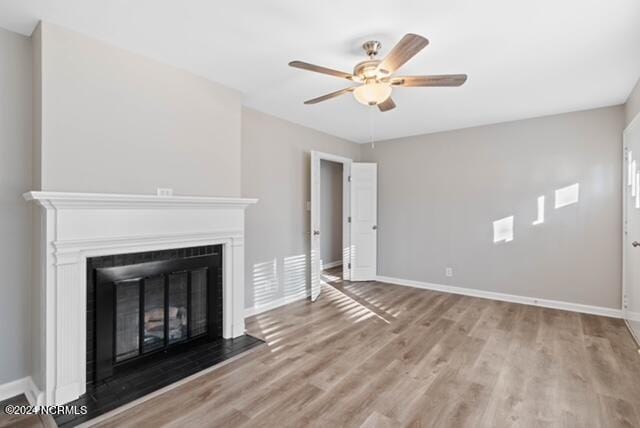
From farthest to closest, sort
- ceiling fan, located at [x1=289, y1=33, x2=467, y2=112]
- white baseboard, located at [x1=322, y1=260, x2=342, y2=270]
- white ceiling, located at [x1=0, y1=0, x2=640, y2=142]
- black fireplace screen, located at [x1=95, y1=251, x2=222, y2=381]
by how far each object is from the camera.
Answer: white baseboard, located at [x1=322, y1=260, x2=342, y2=270]
black fireplace screen, located at [x1=95, y1=251, x2=222, y2=381]
ceiling fan, located at [x1=289, y1=33, x2=467, y2=112]
white ceiling, located at [x1=0, y1=0, x2=640, y2=142]

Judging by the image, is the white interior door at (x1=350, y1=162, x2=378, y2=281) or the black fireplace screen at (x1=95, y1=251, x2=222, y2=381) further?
the white interior door at (x1=350, y1=162, x2=378, y2=281)

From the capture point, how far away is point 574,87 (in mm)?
3166

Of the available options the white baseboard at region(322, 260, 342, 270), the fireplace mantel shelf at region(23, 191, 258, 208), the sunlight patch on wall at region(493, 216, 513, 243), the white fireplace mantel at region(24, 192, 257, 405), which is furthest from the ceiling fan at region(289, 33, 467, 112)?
the white baseboard at region(322, 260, 342, 270)

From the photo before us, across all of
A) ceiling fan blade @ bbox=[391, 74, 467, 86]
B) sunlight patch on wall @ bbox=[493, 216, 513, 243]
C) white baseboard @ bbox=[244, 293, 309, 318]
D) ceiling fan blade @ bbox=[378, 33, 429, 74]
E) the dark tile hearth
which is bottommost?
the dark tile hearth

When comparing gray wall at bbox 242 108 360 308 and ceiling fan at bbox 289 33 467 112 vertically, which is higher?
ceiling fan at bbox 289 33 467 112

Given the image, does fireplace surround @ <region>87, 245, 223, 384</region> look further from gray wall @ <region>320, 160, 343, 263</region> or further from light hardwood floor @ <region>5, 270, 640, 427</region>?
gray wall @ <region>320, 160, 343, 263</region>

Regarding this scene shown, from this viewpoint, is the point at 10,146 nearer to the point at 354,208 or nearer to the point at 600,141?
the point at 354,208

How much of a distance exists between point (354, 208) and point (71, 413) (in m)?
4.31

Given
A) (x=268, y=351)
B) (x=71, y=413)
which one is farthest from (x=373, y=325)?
(x=71, y=413)

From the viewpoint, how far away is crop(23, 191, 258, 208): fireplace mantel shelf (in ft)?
6.43

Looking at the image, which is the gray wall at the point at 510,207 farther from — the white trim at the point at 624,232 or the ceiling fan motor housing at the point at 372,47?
the ceiling fan motor housing at the point at 372,47

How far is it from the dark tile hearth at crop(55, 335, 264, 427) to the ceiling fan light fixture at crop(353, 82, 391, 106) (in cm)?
236

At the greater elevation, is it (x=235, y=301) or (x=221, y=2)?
(x=221, y=2)

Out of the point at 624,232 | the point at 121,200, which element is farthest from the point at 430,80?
the point at 624,232
